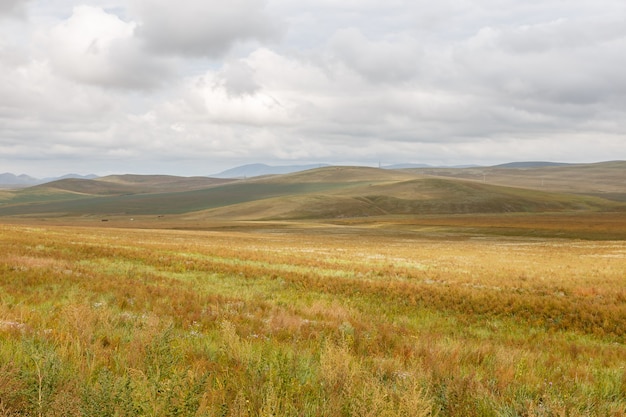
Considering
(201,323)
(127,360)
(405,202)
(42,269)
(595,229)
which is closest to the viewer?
(127,360)

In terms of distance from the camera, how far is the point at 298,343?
28.1 ft

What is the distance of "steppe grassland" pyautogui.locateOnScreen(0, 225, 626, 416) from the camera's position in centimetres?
508

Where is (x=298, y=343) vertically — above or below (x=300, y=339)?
above

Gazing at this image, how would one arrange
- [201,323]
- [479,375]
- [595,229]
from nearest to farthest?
1. [479,375]
2. [201,323]
3. [595,229]

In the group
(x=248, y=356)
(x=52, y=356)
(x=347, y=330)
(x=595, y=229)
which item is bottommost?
(x=595, y=229)

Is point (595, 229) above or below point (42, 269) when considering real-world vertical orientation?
below

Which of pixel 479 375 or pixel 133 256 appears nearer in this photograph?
pixel 479 375

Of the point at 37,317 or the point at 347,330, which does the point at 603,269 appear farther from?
the point at 37,317

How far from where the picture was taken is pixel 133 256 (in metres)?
25.3

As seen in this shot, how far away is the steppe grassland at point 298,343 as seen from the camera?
200 inches

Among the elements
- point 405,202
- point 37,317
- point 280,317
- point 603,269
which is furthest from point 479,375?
point 405,202

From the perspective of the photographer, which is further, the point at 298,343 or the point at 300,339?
the point at 300,339

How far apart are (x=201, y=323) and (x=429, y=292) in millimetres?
10912

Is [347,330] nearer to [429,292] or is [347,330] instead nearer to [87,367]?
[87,367]
